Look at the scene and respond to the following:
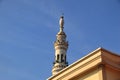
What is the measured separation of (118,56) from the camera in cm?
1564

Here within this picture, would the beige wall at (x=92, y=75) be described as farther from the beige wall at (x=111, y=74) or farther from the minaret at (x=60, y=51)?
the minaret at (x=60, y=51)

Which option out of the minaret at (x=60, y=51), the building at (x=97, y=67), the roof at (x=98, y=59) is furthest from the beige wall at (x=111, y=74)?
the minaret at (x=60, y=51)

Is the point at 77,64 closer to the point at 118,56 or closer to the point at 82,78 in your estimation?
the point at 82,78

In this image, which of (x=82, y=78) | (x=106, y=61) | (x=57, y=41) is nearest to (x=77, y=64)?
(x=82, y=78)

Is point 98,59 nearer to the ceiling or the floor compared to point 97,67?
nearer to the ceiling

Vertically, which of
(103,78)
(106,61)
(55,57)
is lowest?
(103,78)

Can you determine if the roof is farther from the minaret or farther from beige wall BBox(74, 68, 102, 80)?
the minaret

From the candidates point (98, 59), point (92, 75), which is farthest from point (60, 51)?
point (98, 59)

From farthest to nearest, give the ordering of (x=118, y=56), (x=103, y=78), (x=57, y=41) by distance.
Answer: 1. (x=57, y=41)
2. (x=118, y=56)
3. (x=103, y=78)

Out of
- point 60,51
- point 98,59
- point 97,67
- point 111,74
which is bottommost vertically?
point 111,74

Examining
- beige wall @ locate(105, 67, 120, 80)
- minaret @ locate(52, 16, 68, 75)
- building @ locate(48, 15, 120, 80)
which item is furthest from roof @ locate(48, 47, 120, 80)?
minaret @ locate(52, 16, 68, 75)

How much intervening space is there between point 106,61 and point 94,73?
858mm

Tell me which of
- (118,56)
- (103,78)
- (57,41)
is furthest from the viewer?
(57,41)

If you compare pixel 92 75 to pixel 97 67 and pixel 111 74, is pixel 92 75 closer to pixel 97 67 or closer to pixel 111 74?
pixel 97 67
